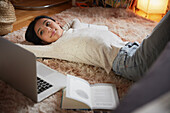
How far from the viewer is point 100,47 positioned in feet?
4.37

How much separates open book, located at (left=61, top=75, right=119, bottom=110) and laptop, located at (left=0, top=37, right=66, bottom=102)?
15 cm

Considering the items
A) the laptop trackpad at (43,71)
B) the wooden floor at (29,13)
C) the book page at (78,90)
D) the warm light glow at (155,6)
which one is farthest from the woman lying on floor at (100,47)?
the warm light glow at (155,6)

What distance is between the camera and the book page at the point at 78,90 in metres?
1.02

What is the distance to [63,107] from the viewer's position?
3.46 ft

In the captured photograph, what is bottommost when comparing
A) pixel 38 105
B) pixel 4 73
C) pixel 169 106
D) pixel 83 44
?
pixel 38 105

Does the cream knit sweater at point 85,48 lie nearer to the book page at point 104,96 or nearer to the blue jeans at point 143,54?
the blue jeans at point 143,54

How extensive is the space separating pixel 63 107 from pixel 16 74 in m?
0.31

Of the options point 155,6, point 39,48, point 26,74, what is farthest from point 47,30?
point 155,6

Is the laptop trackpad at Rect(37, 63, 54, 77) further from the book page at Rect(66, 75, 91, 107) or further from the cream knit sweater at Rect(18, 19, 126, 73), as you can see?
the book page at Rect(66, 75, 91, 107)

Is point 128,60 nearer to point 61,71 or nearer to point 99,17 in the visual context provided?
point 61,71

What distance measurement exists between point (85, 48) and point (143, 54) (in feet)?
1.30

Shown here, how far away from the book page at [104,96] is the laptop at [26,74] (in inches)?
8.7

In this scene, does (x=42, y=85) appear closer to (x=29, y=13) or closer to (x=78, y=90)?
(x=78, y=90)

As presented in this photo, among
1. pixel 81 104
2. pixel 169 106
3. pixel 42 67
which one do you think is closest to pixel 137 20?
pixel 42 67
